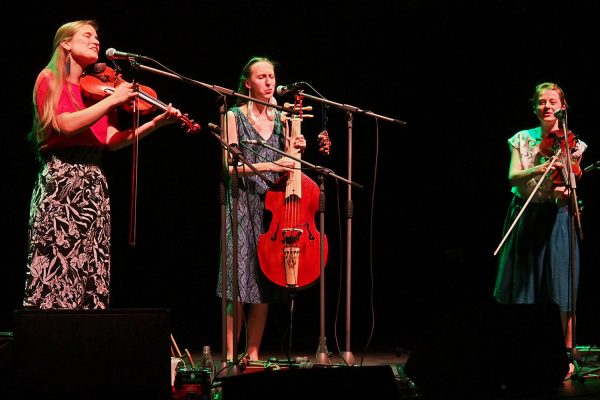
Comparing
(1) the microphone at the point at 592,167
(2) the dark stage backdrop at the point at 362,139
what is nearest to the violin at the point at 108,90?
(2) the dark stage backdrop at the point at 362,139

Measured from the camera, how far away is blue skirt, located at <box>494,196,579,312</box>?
4453 mm

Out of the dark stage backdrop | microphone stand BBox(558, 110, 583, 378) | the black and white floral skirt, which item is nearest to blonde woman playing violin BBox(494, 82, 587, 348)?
microphone stand BBox(558, 110, 583, 378)

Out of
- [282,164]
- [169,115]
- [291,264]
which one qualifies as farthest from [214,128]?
[291,264]

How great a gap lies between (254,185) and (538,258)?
5.90 feet

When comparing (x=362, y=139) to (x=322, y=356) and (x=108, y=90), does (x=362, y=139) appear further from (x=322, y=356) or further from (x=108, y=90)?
(x=108, y=90)

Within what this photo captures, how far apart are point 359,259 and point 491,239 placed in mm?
1190

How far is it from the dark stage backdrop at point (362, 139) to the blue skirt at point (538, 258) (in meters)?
1.20

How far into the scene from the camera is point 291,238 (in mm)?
4137

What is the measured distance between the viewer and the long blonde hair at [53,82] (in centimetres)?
341

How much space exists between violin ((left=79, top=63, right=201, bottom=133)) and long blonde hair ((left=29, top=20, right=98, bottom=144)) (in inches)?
3.5

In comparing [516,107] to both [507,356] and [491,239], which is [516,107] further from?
[507,356]

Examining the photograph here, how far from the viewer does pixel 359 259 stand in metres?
6.58

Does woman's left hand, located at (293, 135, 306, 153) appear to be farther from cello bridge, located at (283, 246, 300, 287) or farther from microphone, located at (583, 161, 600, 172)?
microphone, located at (583, 161, 600, 172)

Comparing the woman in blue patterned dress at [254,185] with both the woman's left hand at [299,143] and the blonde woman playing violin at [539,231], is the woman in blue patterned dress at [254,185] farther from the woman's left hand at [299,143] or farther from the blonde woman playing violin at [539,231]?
the blonde woman playing violin at [539,231]
